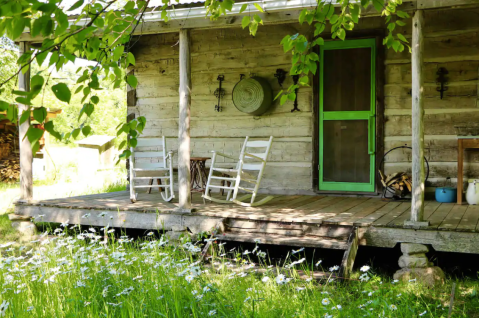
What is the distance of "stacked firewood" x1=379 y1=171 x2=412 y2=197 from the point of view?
5926mm

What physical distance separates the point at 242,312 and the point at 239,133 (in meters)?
4.50

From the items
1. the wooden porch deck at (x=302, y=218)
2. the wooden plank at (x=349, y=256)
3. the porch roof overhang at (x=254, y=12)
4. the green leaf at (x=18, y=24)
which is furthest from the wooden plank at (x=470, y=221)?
the green leaf at (x=18, y=24)

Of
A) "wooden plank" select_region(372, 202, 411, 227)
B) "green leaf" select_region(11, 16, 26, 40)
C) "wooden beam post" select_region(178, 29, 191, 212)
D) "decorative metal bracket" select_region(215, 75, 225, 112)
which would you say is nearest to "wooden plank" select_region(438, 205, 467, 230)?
"wooden plank" select_region(372, 202, 411, 227)

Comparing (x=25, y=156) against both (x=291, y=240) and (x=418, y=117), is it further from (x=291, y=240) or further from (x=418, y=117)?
(x=418, y=117)

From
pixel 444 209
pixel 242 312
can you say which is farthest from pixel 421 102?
pixel 242 312

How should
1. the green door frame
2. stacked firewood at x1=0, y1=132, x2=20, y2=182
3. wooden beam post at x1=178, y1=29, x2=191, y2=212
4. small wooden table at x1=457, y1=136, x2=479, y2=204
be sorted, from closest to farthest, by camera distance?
wooden beam post at x1=178, y1=29, x2=191, y2=212 < small wooden table at x1=457, y1=136, x2=479, y2=204 < the green door frame < stacked firewood at x1=0, y1=132, x2=20, y2=182

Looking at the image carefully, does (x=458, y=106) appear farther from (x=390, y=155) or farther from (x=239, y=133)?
(x=239, y=133)

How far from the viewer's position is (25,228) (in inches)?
240

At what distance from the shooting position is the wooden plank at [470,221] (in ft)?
13.4

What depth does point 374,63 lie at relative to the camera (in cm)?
619

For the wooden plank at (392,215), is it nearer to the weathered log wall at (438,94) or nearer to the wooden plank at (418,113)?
the wooden plank at (418,113)

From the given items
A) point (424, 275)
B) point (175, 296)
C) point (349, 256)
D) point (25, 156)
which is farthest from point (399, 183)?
point (25, 156)

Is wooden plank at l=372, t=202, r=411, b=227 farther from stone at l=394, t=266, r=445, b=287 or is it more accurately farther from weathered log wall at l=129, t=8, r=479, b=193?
weathered log wall at l=129, t=8, r=479, b=193

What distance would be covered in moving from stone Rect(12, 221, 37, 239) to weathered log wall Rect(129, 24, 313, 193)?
232cm
